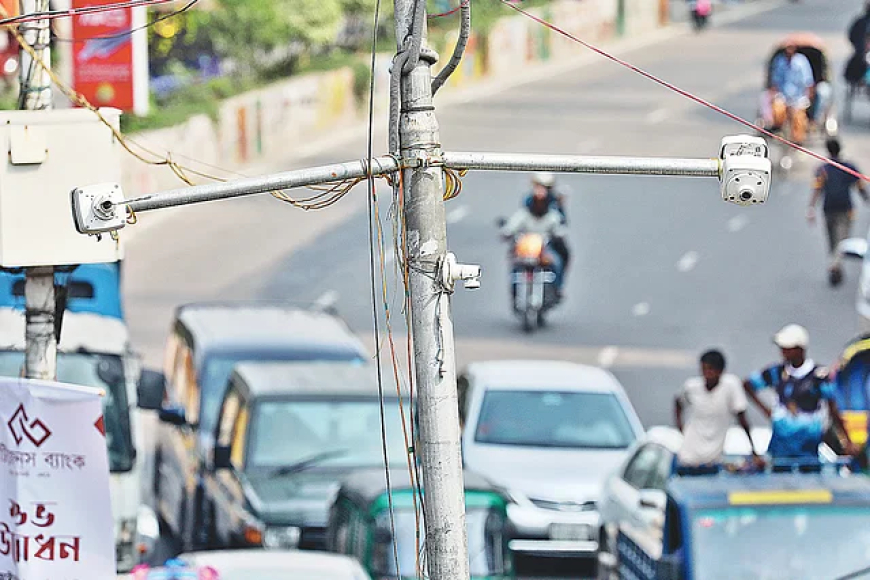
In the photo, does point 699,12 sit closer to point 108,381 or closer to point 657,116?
point 657,116

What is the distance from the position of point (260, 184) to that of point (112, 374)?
23.7 ft

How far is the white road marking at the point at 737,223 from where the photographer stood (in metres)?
28.9

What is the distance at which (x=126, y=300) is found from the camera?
24.1 m

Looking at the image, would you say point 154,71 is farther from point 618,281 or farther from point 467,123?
point 618,281

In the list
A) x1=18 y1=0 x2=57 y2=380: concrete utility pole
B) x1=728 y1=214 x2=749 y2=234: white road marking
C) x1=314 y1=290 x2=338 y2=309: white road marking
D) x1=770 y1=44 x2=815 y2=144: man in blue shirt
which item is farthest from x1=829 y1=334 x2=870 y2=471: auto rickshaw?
x1=770 y1=44 x2=815 y2=144: man in blue shirt

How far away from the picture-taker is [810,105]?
104ft

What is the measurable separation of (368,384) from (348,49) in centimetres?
3093

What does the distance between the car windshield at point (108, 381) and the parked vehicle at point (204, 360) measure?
2.17 feet

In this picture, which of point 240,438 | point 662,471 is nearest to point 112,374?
point 240,438

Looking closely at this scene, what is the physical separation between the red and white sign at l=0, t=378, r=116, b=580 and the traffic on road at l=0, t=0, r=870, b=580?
4.02 feet

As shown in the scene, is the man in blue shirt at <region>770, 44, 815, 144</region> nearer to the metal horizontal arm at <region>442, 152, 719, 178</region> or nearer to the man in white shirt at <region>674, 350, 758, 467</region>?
the man in white shirt at <region>674, 350, 758, 467</region>

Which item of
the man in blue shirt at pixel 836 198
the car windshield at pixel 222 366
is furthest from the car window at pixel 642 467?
the man in blue shirt at pixel 836 198

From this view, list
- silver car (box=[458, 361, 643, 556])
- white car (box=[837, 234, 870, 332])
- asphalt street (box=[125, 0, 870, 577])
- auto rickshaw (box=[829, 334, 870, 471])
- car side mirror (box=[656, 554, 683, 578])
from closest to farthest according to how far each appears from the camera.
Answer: car side mirror (box=[656, 554, 683, 578]), silver car (box=[458, 361, 643, 556]), auto rickshaw (box=[829, 334, 870, 471]), white car (box=[837, 234, 870, 332]), asphalt street (box=[125, 0, 870, 577])

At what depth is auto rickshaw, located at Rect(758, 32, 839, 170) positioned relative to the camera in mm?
30781
